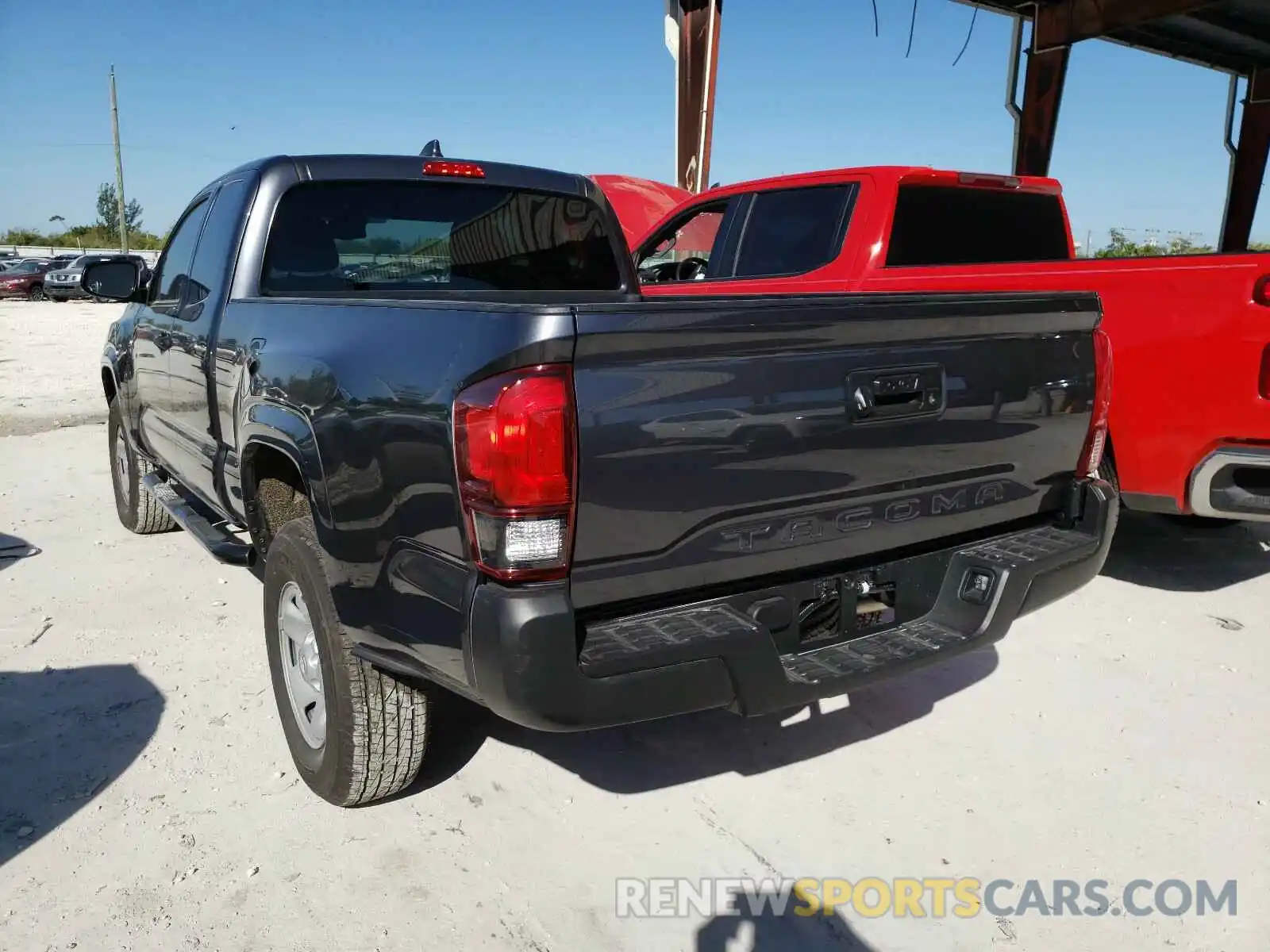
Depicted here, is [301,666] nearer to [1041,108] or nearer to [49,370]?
[49,370]

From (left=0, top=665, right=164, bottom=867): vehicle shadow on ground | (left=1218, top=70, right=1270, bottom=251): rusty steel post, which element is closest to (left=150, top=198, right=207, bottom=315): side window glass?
(left=0, top=665, right=164, bottom=867): vehicle shadow on ground

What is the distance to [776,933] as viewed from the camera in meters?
2.32

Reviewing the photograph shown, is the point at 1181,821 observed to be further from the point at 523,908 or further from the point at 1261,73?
the point at 1261,73

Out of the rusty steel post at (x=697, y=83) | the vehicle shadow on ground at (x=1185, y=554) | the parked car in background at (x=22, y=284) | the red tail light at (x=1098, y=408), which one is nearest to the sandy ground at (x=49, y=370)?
the red tail light at (x=1098, y=408)

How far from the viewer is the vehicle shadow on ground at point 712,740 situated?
305 cm

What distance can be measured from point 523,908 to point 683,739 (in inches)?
37.6

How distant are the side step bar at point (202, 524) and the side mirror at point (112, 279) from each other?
0.94 meters

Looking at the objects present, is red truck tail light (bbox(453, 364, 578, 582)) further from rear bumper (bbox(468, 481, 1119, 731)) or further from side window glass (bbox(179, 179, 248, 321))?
side window glass (bbox(179, 179, 248, 321))

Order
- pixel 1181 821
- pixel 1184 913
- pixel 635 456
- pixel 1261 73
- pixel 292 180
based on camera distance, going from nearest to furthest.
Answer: pixel 635 456 → pixel 1184 913 → pixel 1181 821 → pixel 292 180 → pixel 1261 73

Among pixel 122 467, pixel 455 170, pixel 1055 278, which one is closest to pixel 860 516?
pixel 455 170

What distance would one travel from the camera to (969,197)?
17.6 feet

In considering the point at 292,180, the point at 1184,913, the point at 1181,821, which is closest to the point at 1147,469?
the point at 1181,821

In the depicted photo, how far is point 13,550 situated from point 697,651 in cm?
473

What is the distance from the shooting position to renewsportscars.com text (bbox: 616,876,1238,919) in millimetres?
2402
